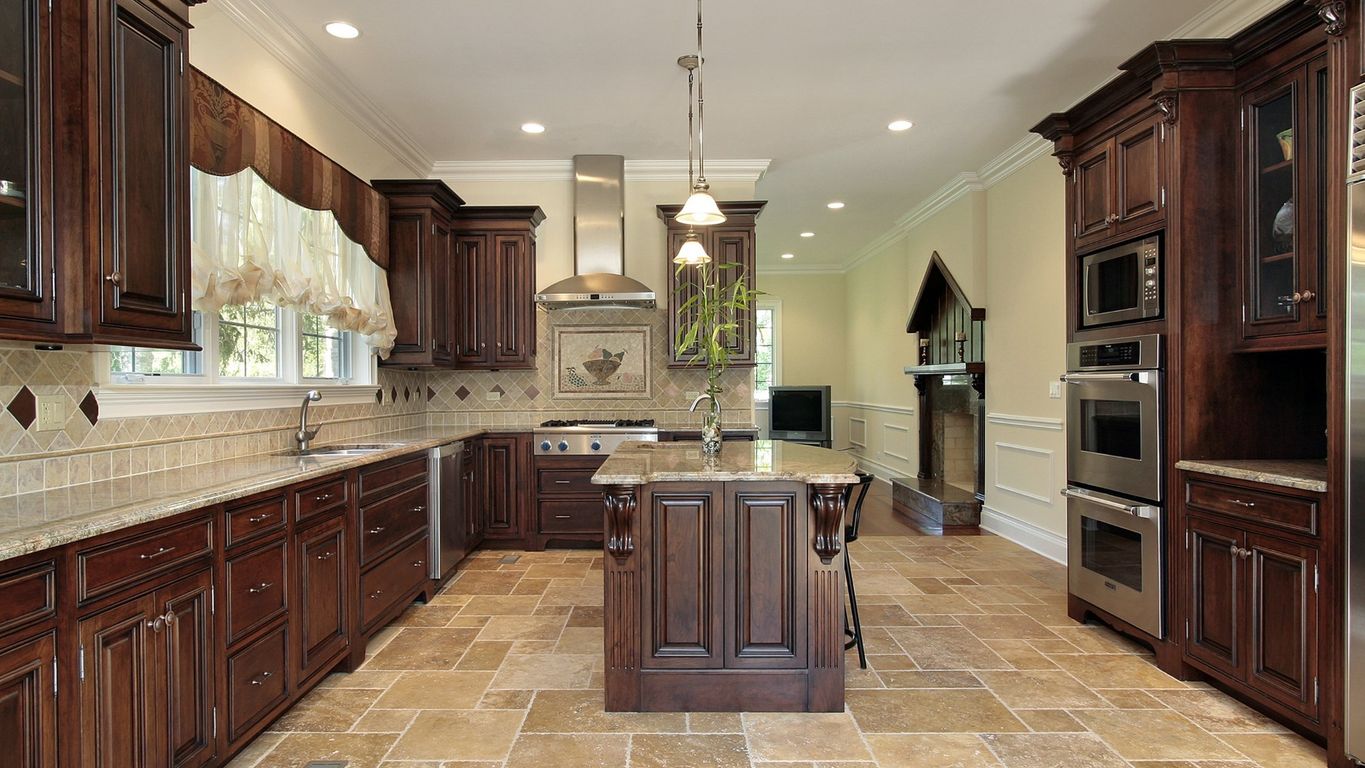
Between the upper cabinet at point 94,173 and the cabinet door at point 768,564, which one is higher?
the upper cabinet at point 94,173

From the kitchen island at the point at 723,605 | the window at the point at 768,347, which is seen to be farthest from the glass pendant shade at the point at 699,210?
the window at the point at 768,347

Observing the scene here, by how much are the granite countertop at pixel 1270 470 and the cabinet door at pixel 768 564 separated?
5.31 ft

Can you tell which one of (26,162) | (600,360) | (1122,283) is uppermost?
(26,162)

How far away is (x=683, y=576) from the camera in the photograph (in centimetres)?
259

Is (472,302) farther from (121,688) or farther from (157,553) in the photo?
(121,688)

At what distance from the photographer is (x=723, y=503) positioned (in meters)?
2.58

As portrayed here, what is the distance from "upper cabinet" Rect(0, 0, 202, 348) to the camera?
169 centimetres

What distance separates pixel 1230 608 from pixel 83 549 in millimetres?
3701

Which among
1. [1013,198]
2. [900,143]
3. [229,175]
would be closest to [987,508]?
[1013,198]

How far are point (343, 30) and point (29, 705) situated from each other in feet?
10.3

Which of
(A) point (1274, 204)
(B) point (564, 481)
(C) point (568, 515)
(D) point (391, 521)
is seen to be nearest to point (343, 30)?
(D) point (391, 521)

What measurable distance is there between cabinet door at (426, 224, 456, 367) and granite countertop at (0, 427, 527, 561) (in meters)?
1.69

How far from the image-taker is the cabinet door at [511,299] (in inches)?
203

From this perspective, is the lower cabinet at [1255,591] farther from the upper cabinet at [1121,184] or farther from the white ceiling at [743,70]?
the white ceiling at [743,70]
